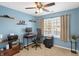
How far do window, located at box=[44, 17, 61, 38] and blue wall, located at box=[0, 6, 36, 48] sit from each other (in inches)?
11.2

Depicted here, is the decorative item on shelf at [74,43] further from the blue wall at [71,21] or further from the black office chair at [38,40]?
the black office chair at [38,40]

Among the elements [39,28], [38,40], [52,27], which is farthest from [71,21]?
[38,40]

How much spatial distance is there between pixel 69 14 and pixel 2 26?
1.53m

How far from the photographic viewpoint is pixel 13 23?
175 centimetres

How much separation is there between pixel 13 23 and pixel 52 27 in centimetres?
89

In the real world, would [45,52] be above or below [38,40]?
below

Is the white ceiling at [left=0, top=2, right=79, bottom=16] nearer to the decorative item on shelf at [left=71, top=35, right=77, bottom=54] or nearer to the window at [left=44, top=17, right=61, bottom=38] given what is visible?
the window at [left=44, top=17, right=61, bottom=38]

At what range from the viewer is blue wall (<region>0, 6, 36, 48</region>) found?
170 centimetres

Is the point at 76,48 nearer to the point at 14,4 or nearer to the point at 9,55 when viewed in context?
the point at 9,55

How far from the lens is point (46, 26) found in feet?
5.91

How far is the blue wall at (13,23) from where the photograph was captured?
1.70 meters

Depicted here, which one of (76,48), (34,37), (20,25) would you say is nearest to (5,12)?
(20,25)

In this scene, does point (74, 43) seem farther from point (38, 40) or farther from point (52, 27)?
point (38, 40)

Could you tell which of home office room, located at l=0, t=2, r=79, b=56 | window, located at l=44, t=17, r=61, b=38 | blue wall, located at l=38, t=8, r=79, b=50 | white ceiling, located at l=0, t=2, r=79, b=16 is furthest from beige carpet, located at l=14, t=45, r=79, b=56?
white ceiling, located at l=0, t=2, r=79, b=16
